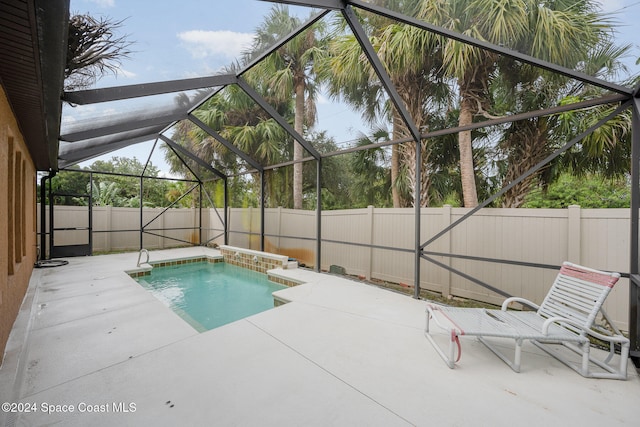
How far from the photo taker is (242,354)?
2.44m

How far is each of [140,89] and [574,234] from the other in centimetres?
611

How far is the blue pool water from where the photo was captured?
459cm

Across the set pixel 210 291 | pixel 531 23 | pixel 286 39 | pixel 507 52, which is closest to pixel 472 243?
pixel 507 52

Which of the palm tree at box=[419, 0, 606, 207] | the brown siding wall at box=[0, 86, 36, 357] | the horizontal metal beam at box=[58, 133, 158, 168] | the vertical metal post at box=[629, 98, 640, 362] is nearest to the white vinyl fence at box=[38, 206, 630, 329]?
the vertical metal post at box=[629, 98, 640, 362]

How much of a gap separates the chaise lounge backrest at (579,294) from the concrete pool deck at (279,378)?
17.7 inches

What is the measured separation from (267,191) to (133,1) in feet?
25.9

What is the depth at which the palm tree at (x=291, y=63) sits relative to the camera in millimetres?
3293

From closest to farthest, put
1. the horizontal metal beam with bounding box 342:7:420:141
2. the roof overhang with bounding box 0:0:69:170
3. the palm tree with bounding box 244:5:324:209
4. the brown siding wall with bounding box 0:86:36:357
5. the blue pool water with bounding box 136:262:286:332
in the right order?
1. the roof overhang with bounding box 0:0:69:170
2. the brown siding wall with bounding box 0:86:36:357
3. the horizontal metal beam with bounding box 342:7:420:141
4. the palm tree with bounding box 244:5:324:209
5. the blue pool water with bounding box 136:262:286:332

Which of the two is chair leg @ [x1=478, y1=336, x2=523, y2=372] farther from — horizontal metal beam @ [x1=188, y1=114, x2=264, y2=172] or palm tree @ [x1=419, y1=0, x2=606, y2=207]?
horizontal metal beam @ [x1=188, y1=114, x2=264, y2=172]

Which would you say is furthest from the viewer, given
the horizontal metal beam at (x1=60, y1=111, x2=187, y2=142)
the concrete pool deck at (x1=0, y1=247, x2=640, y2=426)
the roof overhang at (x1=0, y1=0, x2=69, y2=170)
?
the horizontal metal beam at (x1=60, y1=111, x2=187, y2=142)

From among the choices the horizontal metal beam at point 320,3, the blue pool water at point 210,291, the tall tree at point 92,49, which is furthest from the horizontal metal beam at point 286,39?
the blue pool water at point 210,291

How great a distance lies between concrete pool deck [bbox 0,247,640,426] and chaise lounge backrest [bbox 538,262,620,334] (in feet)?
1.47

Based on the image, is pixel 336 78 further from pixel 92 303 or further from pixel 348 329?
pixel 92 303

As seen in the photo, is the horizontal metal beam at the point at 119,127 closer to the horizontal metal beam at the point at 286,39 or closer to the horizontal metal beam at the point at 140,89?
the horizontal metal beam at the point at 140,89
